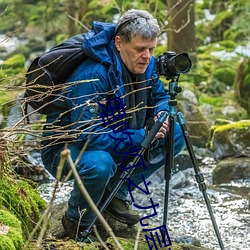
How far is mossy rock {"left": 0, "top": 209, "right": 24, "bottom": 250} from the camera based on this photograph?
233 cm

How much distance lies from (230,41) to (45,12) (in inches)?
199

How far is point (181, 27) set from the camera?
33.3 ft

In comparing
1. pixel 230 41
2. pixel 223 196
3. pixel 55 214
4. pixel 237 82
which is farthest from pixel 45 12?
pixel 55 214

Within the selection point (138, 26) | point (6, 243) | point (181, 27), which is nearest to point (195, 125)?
point (181, 27)

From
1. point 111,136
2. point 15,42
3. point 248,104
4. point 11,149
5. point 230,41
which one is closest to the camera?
point 11,149

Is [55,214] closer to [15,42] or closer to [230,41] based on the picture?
[230,41]

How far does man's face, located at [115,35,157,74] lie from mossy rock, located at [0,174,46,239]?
90cm

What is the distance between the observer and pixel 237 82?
955 cm

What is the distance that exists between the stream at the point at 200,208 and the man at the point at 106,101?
835 millimetres

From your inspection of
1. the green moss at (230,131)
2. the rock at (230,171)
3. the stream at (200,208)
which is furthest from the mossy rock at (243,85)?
the rock at (230,171)

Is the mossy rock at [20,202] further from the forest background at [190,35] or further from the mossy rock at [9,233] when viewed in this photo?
the forest background at [190,35]

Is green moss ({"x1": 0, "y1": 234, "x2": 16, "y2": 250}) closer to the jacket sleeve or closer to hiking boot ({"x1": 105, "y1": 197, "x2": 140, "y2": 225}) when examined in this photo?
the jacket sleeve

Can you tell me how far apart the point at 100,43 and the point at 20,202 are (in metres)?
0.96

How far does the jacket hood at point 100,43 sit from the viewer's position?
3.34 m
